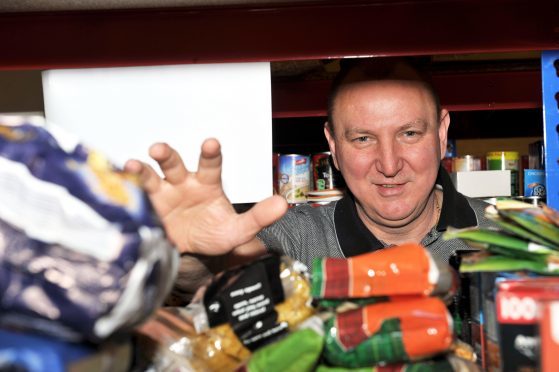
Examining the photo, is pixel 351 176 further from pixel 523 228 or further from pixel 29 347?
pixel 29 347

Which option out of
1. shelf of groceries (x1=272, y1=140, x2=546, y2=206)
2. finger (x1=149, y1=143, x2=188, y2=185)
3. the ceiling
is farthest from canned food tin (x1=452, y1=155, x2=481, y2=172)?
finger (x1=149, y1=143, x2=188, y2=185)

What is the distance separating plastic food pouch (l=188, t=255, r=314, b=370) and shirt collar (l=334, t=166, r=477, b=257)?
96 cm

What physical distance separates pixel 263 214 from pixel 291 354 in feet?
1.01

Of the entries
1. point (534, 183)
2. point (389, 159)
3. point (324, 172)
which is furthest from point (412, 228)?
point (324, 172)

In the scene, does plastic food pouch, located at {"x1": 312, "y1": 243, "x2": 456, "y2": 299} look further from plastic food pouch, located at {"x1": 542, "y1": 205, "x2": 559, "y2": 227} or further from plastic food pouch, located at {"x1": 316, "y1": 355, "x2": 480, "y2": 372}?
plastic food pouch, located at {"x1": 542, "y1": 205, "x2": 559, "y2": 227}

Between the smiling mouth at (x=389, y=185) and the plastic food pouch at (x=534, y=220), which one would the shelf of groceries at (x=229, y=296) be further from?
the smiling mouth at (x=389, y=185)

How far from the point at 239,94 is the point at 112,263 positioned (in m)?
0.84

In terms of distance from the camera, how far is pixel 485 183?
7.51ft

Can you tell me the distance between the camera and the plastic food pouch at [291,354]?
64 cm

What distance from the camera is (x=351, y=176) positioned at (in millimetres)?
1782

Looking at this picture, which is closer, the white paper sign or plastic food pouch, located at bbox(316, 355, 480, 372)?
plastic food pouch, located at bbox(316, 355, 480, 372)

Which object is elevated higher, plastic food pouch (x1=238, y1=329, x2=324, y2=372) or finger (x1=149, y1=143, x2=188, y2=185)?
finger (x1=149, y1=143, x2=188, y2=185)

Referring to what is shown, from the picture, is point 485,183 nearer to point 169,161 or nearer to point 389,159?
point 389,159

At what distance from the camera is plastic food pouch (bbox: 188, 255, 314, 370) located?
73 centimetres
